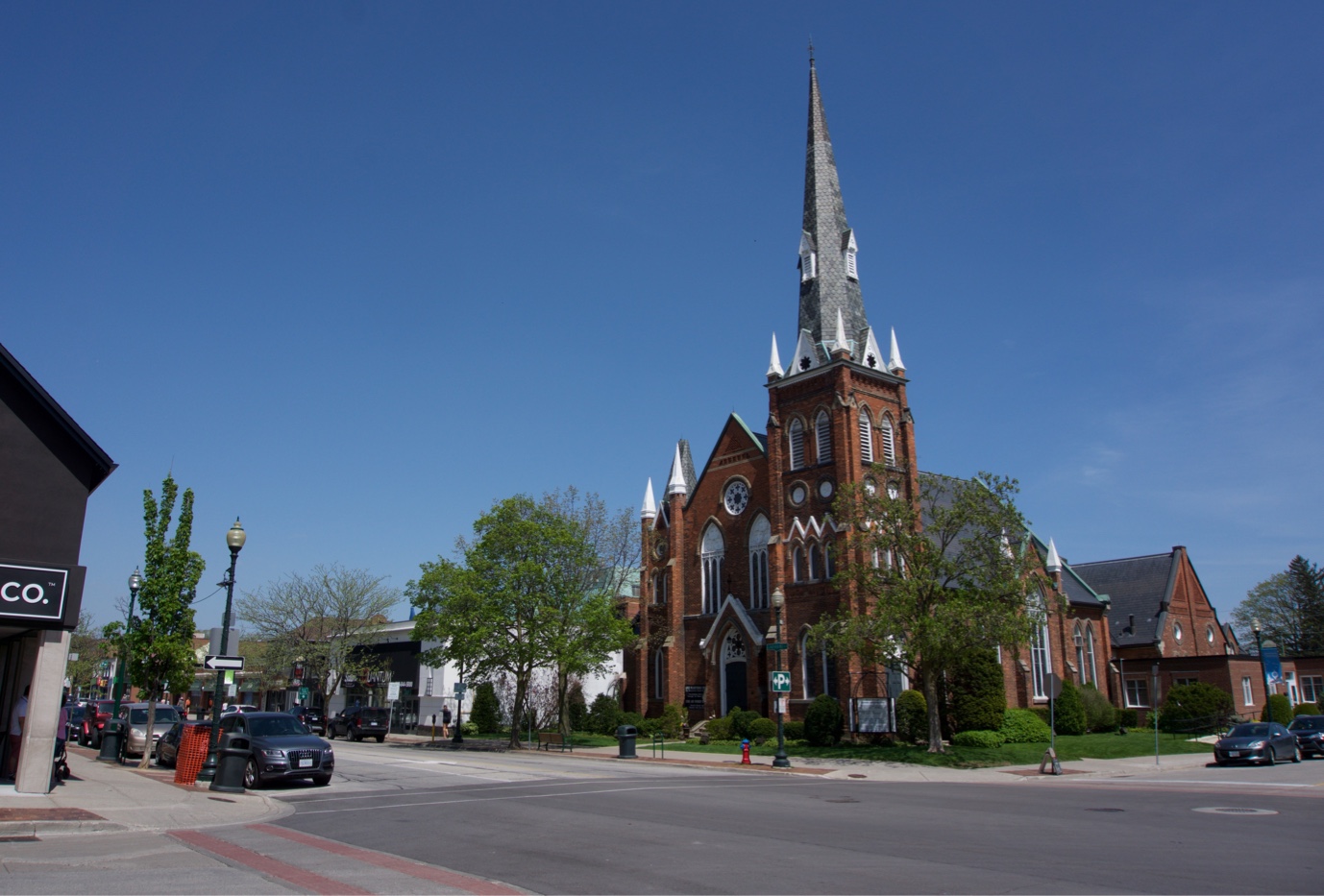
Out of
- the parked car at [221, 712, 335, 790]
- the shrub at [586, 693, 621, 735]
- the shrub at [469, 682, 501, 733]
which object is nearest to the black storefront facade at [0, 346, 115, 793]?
the parked car at [221, 712, 335, 790]

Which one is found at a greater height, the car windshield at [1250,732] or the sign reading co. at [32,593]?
the sign reading co. at [32,593]

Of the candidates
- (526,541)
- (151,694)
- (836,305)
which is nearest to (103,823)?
(151,694)

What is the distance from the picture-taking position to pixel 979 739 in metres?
34.1

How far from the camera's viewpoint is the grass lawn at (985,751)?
102 ft

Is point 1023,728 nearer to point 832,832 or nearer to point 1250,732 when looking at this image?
point 1250,732

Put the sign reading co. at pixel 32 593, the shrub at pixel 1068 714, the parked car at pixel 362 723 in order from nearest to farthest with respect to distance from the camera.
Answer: the sign reading co. at pixel 32 593
the shrub at pixel 1068 714
the parked car at pixel 362 723

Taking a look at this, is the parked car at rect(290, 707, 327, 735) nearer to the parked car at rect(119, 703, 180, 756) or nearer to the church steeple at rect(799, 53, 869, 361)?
the parked car at rect(119, 703, 180, 756)

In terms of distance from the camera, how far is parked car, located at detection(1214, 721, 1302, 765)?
28906 millimetres

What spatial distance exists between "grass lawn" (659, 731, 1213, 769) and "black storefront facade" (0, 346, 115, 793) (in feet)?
78.0

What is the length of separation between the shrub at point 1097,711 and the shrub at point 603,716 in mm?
22538

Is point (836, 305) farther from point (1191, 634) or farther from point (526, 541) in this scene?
point (1191, 634)

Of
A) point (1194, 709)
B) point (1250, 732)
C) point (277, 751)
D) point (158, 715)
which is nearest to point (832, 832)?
point (277, 751)

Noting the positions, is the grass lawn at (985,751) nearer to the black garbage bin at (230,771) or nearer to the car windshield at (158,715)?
the car windshield at (158,715)

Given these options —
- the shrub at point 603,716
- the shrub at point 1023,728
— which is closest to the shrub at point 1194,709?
the shrub at point 1023,728
